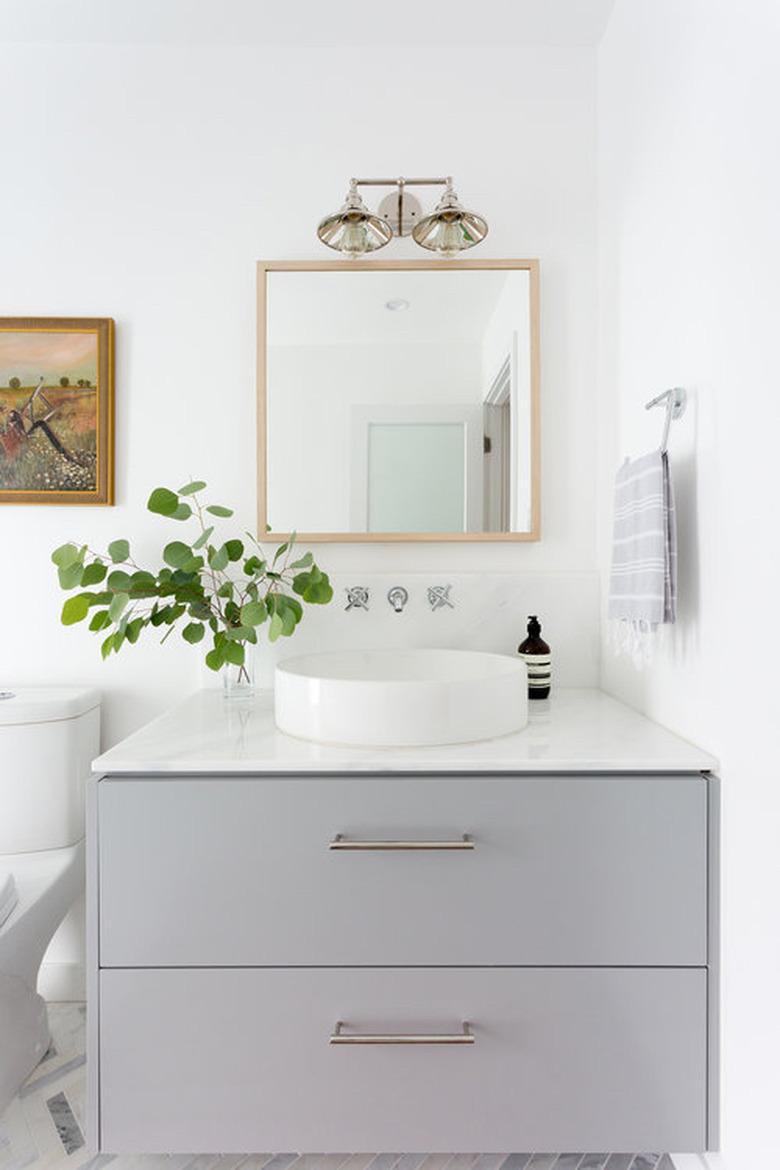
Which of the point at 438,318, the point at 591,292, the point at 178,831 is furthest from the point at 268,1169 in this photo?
the point at 591,292

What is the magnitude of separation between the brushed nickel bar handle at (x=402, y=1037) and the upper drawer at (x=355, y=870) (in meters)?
0.11

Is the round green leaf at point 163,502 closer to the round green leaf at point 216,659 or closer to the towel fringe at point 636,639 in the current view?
the round green leaf at point 216,659

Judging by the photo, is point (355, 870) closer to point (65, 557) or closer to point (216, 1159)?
point (216, 1159)

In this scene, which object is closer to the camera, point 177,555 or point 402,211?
point 177,555

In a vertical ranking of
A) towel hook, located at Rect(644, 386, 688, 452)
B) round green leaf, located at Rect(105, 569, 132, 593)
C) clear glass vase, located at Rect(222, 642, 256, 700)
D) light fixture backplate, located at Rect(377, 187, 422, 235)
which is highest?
light fixture backplate, located at Rect(377, 187, 422, 235)

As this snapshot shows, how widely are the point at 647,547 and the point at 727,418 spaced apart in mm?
244

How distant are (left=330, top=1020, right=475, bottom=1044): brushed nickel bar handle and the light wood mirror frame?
98 cm

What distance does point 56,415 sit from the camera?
1.68m

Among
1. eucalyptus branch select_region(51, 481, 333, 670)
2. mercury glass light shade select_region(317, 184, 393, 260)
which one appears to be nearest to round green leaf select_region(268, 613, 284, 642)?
eucalyptus branch select_region(51, 481, 333, 670)

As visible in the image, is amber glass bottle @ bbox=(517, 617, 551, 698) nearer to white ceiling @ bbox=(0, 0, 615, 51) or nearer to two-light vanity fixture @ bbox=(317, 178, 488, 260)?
two-light vanity fixture @ bbox=(317, 178, 488, 260)

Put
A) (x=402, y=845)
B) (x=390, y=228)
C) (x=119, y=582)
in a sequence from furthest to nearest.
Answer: (x=390, y=228) < (x=119, y=582) < (x=402, y=845)

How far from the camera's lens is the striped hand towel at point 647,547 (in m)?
1.18

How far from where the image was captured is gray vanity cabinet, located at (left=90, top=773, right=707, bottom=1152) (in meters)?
1.07

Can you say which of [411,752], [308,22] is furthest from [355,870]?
[308,22]
